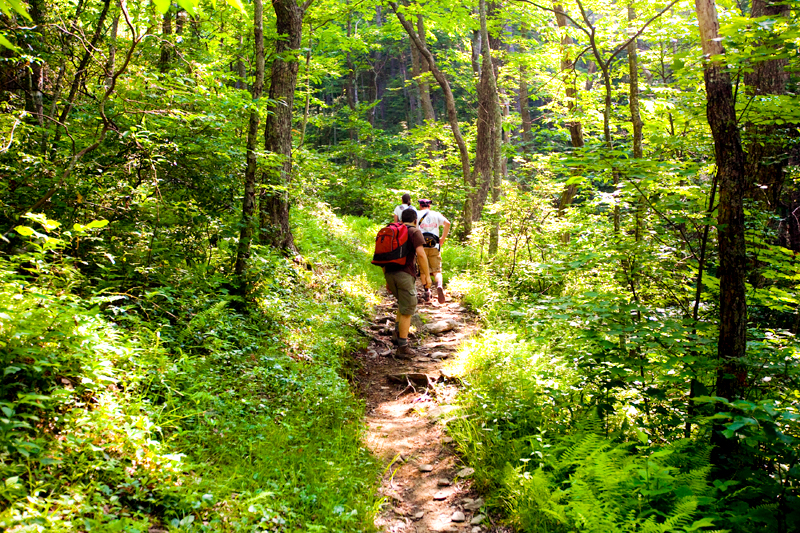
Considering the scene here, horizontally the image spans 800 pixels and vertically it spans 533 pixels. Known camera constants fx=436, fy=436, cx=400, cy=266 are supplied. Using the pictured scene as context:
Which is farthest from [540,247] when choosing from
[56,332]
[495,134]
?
[56,332]

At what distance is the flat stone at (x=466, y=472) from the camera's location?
4.31 meters

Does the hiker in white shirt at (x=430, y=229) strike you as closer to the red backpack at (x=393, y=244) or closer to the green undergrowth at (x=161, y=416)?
the red backpack at (x=393, y=244)

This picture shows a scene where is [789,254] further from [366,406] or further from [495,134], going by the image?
[495,134]

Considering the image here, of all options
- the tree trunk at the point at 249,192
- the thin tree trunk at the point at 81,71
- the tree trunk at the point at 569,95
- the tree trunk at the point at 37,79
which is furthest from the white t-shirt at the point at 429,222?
the tree trunk at the point at 37,79

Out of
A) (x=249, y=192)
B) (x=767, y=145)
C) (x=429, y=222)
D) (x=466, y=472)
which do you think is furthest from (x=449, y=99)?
(x=466, y=472)

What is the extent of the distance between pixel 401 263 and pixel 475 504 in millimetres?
4112

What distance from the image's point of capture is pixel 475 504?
157 inches

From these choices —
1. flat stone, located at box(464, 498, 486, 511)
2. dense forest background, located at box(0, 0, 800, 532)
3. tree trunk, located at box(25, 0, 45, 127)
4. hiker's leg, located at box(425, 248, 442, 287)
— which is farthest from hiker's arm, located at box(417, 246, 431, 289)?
tree trunk, located at box(25, 0, 45, 127)

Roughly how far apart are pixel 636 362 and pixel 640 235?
2655 mm

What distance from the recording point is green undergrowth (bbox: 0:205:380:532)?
274cm

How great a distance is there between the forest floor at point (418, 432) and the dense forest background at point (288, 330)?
0.88 feet

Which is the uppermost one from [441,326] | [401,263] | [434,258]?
[401,263]

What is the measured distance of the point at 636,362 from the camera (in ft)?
12.8

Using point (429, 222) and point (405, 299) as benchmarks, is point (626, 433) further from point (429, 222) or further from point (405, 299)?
point (429, 222)
